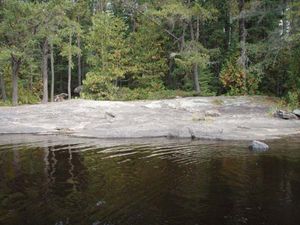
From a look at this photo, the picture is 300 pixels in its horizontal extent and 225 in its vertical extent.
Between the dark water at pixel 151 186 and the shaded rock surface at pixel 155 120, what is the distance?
3599mm

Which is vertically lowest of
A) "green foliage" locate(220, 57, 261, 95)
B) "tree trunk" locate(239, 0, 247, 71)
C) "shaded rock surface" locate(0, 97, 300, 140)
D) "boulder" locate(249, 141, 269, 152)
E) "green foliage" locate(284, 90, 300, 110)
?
"boulder" locate(249, 141, 269, 152)

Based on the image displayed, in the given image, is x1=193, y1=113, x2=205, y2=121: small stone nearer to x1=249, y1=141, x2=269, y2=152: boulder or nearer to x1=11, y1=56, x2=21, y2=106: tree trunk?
x1=249, y1=141, x2=269, y2=152: boulder

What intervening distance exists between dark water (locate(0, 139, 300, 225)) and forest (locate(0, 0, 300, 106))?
15730 mm

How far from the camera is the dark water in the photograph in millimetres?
8734

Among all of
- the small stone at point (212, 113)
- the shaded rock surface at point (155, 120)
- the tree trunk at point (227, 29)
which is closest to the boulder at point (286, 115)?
the shaded rock surface at point (155, 120)

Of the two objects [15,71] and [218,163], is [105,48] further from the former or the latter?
[218,163]

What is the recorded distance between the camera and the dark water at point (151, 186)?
8.73m

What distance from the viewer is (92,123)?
79.1 feet

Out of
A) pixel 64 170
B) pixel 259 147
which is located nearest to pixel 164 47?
pixel 259 147

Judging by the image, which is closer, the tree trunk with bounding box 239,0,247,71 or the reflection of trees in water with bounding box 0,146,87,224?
the reflection of trees in water with bounding box 0,146,87,224

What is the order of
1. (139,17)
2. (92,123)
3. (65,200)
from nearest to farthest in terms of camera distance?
(65,200) < (92,123) < (139,17)

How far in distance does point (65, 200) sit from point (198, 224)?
3571 mm

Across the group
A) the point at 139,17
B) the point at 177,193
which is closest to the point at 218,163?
the point at 177,193

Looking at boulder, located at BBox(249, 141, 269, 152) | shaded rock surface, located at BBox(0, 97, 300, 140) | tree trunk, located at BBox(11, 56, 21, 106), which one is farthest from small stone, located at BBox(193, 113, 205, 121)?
tree trunk, located at BBox(11, 56, 21, 106)
